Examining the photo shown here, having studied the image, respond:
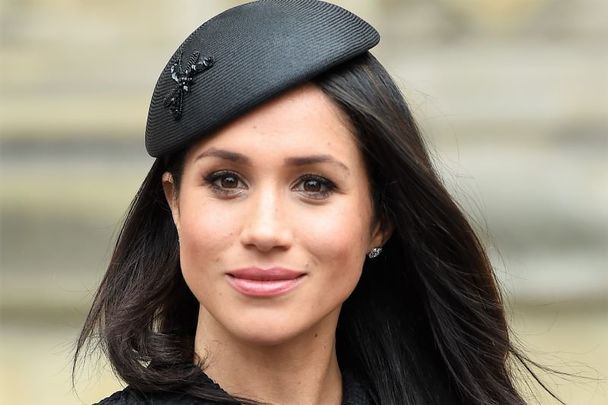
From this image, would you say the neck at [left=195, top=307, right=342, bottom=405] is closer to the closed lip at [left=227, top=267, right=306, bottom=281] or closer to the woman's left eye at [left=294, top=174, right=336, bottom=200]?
the closed lip at [left=227, top=267, right=306, bottom=281]

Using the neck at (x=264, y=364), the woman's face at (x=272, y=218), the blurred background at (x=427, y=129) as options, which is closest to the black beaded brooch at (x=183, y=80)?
the woman's face at (x=272, y=218)

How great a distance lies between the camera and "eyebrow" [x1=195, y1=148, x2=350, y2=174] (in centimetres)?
316

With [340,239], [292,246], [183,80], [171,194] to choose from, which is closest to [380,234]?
[340,239]

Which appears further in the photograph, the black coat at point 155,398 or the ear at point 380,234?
the ear at point 380,234

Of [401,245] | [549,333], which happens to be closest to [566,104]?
[549,333]

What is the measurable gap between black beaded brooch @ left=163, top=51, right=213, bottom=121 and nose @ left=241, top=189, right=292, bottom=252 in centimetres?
30

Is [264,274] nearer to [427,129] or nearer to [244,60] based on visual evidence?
[244,60]

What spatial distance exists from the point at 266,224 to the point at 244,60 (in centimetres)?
38

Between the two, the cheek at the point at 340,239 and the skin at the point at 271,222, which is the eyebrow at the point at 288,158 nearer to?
the skin at the point at 271,222

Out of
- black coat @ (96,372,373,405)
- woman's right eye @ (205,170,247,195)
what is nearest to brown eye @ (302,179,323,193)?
woman's right eye @ (205,170,247,195)

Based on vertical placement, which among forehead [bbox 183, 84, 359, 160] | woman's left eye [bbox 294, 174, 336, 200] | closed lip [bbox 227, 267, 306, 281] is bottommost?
closed lip [bbox 227, 267, 306, 281]

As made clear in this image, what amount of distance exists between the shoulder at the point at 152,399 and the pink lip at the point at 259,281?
0.32m

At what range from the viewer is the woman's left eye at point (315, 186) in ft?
10.5

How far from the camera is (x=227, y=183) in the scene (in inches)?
126
